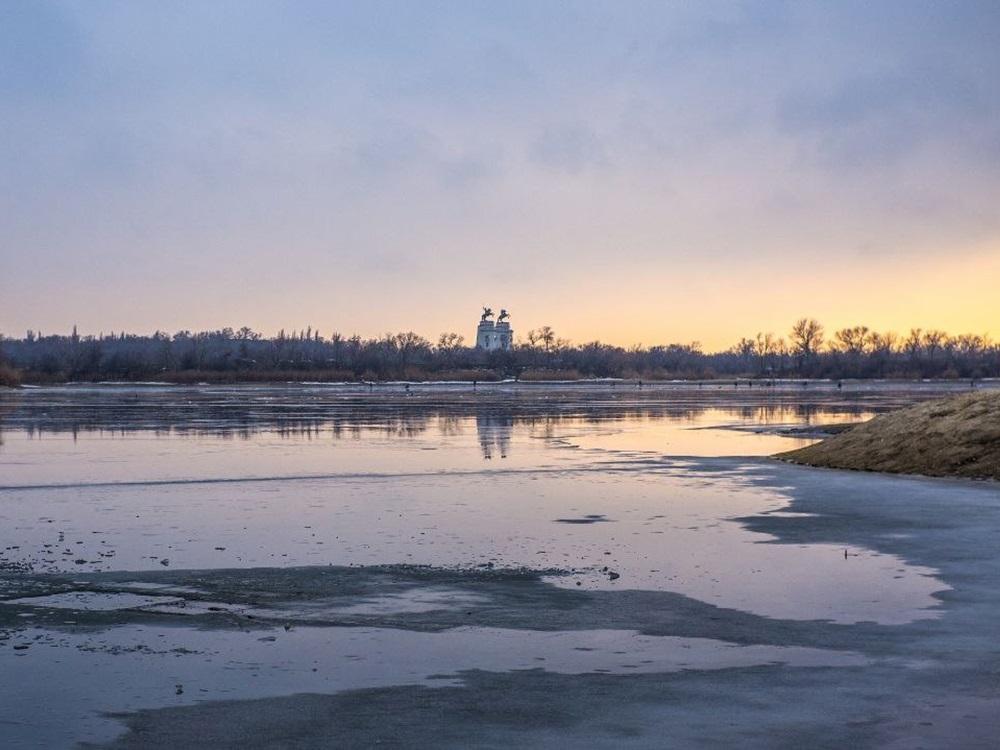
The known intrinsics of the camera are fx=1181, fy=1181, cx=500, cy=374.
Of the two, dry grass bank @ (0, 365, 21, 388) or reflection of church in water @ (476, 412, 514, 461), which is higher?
dry grass bank @ (0, 365, 21, 388)

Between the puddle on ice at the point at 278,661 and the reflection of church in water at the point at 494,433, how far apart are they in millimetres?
19027

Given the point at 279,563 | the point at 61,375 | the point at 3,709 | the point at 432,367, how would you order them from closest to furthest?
the point at 3,709 → the point at 279,563 → the point at 61,375 → the point at 432,367

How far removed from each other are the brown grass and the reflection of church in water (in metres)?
7.54

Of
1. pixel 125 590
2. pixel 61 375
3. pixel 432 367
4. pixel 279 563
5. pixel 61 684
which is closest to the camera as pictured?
pixel 61 684

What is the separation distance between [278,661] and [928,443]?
19.1 m

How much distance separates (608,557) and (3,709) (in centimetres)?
755

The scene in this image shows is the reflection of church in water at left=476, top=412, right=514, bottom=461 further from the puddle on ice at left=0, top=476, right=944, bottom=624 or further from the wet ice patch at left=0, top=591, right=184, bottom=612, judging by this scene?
the wet ice patch at left=0, top=591, right=184, bottom=612

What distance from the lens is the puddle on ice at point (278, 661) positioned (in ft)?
25.7

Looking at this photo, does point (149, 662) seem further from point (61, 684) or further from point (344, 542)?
point (344, 542)

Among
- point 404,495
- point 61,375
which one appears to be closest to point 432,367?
point 61,375

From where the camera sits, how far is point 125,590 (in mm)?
11617

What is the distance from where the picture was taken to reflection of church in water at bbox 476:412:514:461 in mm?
31359

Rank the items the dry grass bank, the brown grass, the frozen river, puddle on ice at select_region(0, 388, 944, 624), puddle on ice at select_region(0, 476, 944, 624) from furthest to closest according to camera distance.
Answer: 1. the dry grass bank
2. the brown grass
3. puddle on ice at select_region(0, 388, 944, 624)
4. puddle on ice at select_region(0, 476, 944, 624)
5. the frozen river

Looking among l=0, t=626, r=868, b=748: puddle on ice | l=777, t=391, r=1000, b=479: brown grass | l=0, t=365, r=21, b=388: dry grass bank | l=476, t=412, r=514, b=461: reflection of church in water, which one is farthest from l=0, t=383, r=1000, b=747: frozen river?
l=0, t=365, r=21, b=388: dry grass bank
